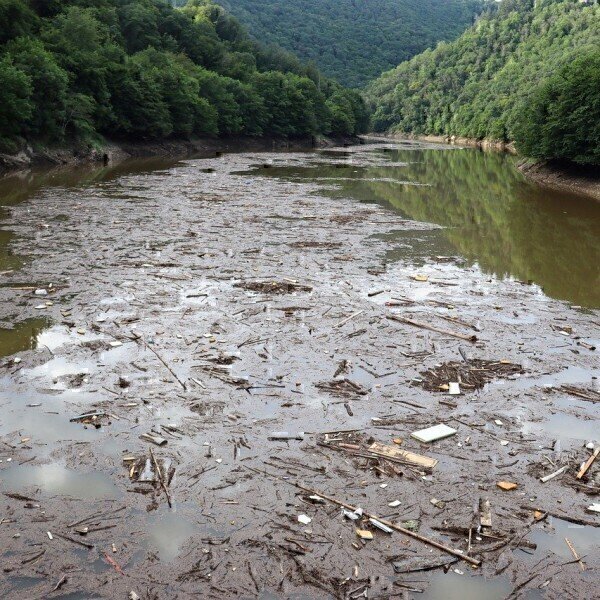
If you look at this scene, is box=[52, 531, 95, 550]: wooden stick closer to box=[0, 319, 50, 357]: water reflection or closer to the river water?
box=[0, 319, 50, 357]: water reflection

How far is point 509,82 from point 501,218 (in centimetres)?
12724

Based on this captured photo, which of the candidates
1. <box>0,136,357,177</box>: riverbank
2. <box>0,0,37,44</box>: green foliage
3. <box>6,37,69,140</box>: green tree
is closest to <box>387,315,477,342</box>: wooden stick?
<box>0,136,357,177</box>: riverbank

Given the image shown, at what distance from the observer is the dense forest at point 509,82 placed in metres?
38.4

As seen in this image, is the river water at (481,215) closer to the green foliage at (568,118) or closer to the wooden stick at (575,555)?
the green foliage at (568,118)

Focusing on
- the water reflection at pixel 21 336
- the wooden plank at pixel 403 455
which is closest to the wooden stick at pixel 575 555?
the wooden plank at pixel 403 455

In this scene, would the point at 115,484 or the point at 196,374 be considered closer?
the point at 115,484

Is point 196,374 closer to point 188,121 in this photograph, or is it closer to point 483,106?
point 188,121

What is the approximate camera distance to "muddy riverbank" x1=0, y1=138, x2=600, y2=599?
5.07m

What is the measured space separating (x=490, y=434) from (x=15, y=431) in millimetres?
5305

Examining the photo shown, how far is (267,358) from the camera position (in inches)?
367

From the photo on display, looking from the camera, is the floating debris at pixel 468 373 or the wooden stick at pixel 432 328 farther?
the wooden stick at pixel 432 328

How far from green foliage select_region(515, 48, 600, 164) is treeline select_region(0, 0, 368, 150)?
1196 inches

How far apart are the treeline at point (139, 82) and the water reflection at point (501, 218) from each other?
48.2 ft

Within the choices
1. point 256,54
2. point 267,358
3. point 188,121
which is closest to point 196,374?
point 267,358
